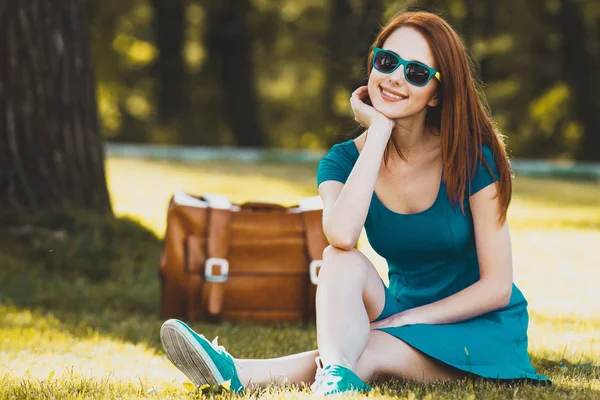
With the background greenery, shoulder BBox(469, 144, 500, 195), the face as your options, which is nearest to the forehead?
the face

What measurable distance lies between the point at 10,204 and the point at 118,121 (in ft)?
61.1

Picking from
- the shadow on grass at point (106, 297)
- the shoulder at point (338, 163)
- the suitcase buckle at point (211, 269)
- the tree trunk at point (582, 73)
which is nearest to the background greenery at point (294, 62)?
the tree trunk at point (582, 73)

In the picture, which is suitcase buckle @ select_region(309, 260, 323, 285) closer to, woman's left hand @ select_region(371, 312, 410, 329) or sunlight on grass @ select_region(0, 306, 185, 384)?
sunlight on grass @ select_region(0, 306, 185, 384)

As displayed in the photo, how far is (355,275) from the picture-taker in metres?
3.31

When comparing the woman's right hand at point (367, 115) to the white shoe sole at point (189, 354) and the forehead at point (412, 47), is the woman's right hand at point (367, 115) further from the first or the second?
the white shoe sole at point (189, 354)

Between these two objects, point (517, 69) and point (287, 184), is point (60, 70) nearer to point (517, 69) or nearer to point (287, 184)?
point (287, 184)

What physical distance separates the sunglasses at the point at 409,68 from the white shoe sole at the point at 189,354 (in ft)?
3.94

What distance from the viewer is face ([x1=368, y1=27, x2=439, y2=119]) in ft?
11.3

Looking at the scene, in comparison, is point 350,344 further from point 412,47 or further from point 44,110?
point 44,110

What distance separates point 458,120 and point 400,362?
0.90 meters

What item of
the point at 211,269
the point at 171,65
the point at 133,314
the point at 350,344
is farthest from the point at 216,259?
→ the point at 171,65

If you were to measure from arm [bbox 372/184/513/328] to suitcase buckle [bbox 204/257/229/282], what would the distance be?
5.32 feet

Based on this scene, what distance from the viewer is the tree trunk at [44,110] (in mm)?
6512

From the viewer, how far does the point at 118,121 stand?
81.3 feet
